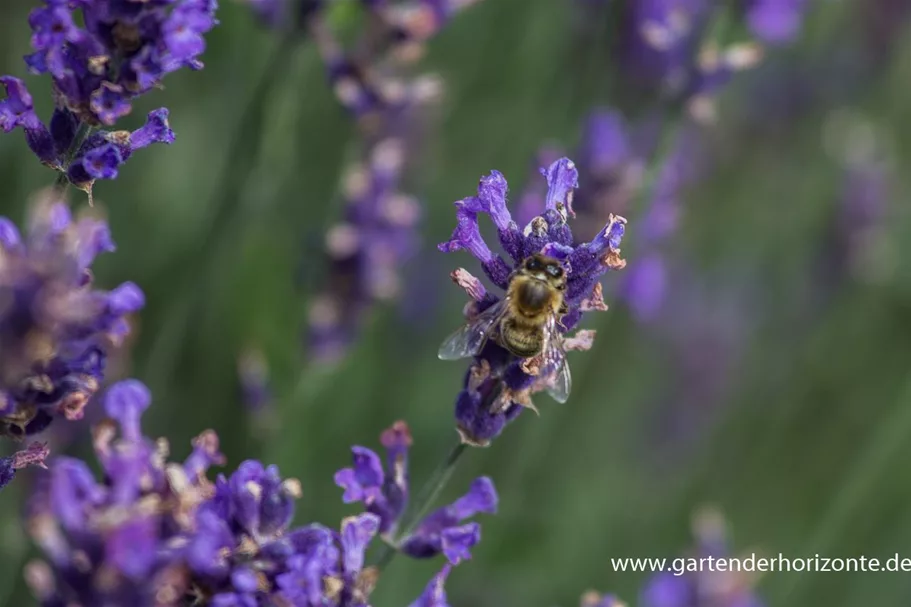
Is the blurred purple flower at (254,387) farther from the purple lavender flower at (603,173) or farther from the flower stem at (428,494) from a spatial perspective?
the flower stem at (428,494)

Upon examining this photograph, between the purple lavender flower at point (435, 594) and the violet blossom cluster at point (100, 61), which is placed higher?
the violet blossom cluster at point (100, 61)

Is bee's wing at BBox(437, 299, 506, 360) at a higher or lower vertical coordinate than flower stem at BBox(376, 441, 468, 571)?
higher

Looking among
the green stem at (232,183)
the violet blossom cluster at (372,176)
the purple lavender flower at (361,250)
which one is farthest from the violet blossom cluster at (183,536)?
the purple lavender flower at (361,250)

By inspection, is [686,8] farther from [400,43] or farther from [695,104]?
[400,43]

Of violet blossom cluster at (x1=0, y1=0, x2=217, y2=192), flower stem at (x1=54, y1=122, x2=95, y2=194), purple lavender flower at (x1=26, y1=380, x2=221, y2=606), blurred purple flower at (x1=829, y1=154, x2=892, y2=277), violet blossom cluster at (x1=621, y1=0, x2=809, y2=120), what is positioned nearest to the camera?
purple lavender flower at (x1=26, y1=380, x2=221, y2=606)

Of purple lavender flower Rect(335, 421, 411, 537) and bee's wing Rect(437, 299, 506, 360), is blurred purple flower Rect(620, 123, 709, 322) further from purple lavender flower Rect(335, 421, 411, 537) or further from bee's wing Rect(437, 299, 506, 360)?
purple lavender flower Rect(335, 421, 411, 537)

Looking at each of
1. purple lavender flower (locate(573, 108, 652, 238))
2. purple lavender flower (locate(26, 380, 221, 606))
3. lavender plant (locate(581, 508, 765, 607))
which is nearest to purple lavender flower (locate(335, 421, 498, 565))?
purple lavender flower (locate(26, 380, 221, 606))

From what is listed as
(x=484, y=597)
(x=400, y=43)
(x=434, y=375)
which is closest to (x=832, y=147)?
(x=434, y=375)
